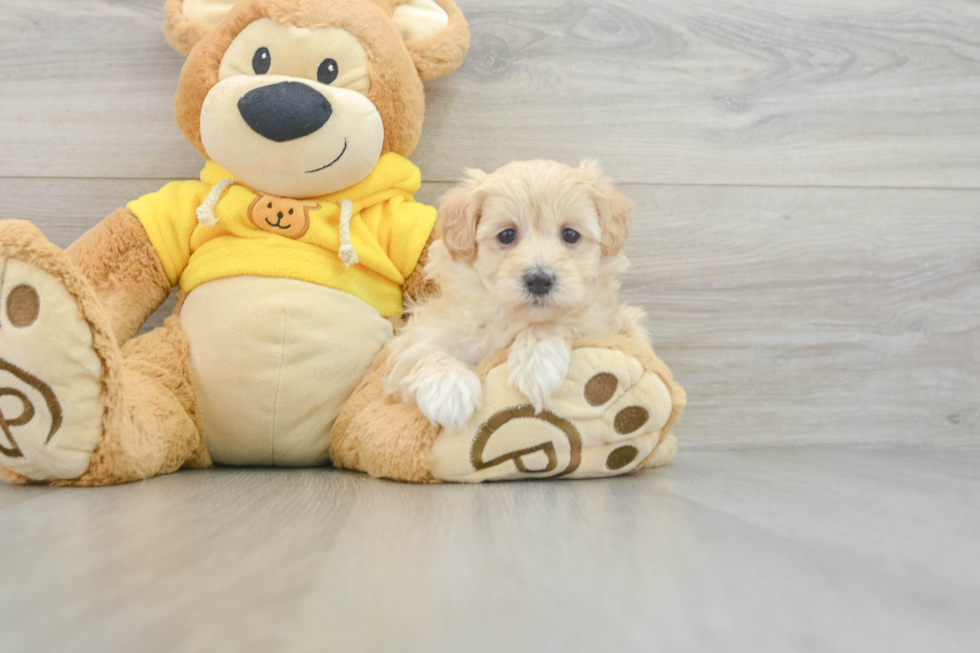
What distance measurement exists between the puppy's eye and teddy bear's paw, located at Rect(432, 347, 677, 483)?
0.63 metres

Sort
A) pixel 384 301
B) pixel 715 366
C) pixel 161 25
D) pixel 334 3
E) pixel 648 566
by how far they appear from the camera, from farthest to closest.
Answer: pixel 715 366 → pixel 161 25 → pixel 384 301 → pixel 334 3 → pixel 648 566

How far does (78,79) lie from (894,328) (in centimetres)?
180

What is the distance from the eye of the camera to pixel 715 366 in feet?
4.78

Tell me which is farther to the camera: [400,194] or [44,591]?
[400,194]

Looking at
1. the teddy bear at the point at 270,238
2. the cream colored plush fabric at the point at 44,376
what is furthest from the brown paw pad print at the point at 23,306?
the teddy bear at the point at 270,238

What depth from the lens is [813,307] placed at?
57.7 inches

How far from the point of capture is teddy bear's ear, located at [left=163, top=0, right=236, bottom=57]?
1.22 meters

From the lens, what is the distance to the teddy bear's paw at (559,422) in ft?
3.09

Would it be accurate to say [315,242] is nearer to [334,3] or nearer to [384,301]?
[384,301]

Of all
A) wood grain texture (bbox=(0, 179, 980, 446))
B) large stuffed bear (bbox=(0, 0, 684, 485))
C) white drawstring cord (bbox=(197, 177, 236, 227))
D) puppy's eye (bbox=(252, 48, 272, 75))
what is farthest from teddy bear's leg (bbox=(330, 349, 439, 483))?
wood grain texture (bbox=(0, 179, 980, 446))

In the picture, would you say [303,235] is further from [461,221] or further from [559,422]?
[559,422]

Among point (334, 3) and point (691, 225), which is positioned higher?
point (334, 3)

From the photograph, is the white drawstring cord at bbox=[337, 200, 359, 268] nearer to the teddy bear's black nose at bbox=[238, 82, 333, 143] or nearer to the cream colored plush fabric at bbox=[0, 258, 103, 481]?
the teddy bear's black nose at bbox=[238, 82, 333, 143]

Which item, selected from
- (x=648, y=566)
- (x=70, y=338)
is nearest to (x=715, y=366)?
(x=648, y=566)
